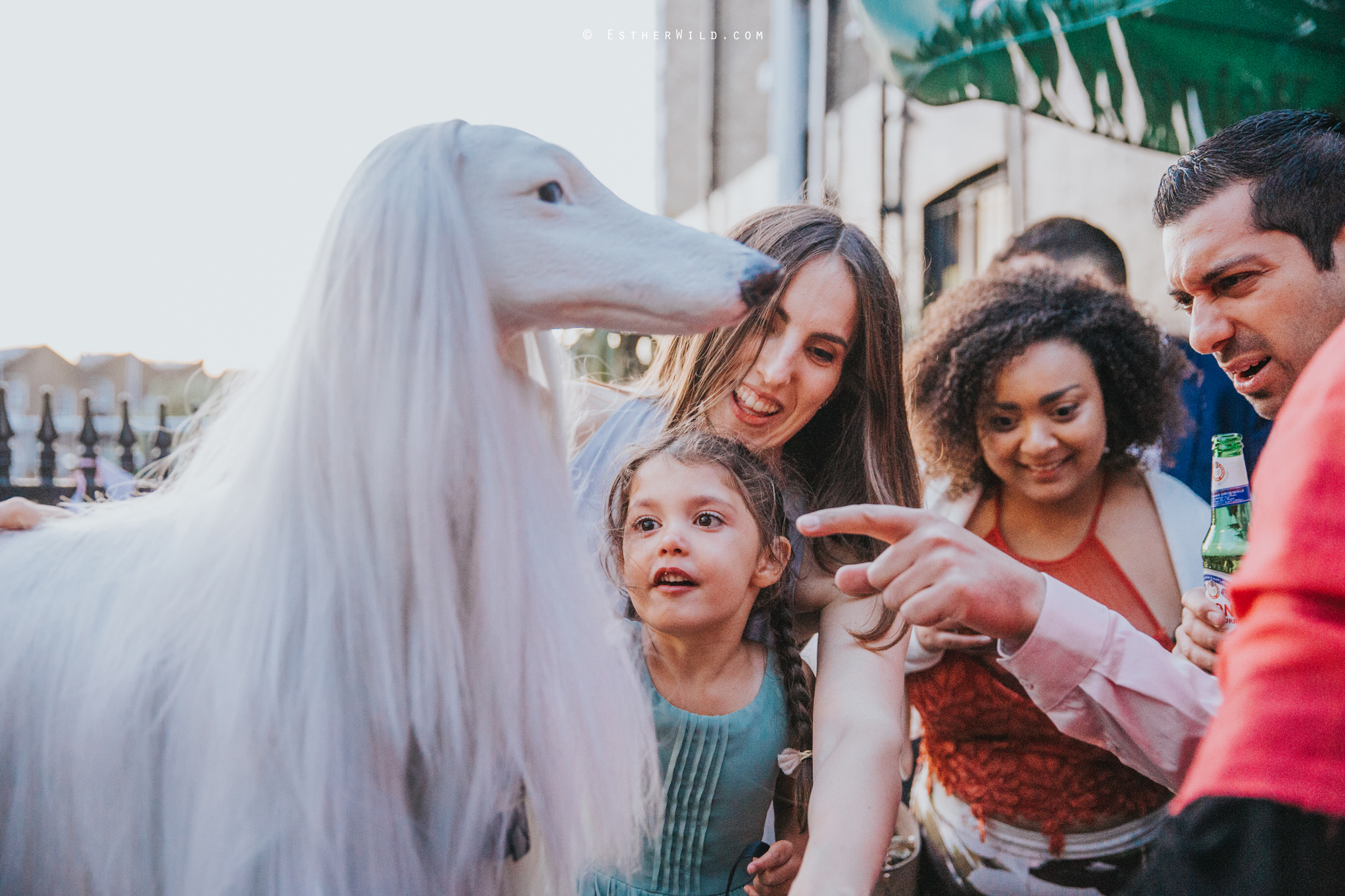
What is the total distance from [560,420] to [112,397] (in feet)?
41.1

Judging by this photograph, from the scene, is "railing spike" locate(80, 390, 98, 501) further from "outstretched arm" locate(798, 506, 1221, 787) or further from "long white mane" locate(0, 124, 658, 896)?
"outstretched arm" locate(798, 506, 1221, 787)

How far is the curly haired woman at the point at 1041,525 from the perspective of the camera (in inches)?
70.6

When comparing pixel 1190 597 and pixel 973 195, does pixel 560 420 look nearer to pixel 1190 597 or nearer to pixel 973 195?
pixel 1190 597

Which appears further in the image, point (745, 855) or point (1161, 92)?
point (1161, 92)

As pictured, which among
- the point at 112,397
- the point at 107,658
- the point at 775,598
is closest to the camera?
the point at 107,658

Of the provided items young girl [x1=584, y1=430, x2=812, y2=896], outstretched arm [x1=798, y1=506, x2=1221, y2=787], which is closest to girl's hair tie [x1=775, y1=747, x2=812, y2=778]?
young girl [x1=584, y1=430, x2=812, y2=896]

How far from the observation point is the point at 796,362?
1746 mm

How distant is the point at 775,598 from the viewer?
1.74m

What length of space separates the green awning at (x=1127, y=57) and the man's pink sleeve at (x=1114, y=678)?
2.40m

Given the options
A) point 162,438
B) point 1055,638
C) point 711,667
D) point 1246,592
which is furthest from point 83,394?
point 1246,592

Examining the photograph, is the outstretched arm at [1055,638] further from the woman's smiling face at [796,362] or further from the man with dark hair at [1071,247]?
the man with dark hair at [1071,247]

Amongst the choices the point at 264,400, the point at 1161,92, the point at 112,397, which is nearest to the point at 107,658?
the point at 264,400

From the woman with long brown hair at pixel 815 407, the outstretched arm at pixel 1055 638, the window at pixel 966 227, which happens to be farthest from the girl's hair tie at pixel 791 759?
the window at pixel 966 227

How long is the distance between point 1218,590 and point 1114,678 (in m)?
0.25
